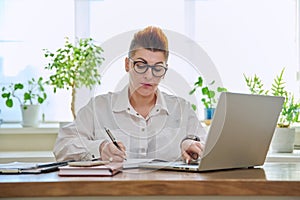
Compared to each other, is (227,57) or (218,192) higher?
(227,57)

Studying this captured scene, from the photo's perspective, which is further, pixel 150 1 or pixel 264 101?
pixel 150 1

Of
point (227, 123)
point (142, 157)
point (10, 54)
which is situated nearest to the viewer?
point (227, 123)

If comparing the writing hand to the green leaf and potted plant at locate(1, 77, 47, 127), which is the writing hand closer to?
potted plant at locate(1, 77, 47, 127)

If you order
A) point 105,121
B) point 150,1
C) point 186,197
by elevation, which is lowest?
point 186,197

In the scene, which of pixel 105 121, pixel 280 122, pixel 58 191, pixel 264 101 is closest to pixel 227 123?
pixel 264 101

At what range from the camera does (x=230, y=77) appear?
148 inches

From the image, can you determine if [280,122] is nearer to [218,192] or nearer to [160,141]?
[160,141]

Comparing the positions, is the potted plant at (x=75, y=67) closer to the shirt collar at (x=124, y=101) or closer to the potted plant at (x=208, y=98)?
the potted plant at (x=208, y=98)

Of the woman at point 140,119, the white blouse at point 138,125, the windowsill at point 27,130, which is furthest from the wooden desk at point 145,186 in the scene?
the windowsill at point 27,130

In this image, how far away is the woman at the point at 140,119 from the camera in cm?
228

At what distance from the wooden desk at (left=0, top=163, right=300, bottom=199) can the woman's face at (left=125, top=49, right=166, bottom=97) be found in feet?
2.10

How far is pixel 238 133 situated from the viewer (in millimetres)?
1901

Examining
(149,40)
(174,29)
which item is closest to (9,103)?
(174,29)

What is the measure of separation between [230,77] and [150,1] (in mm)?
717
